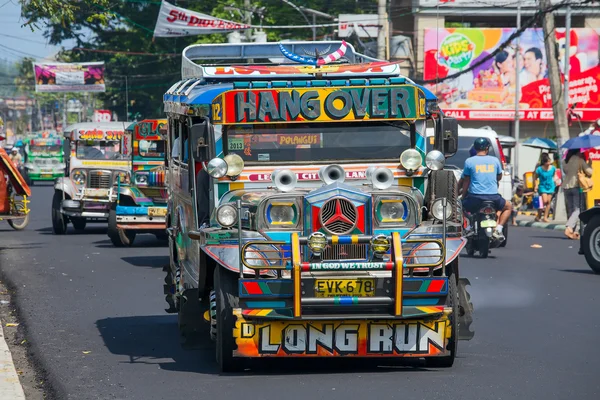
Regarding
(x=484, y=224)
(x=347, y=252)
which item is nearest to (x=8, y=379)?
(x=347, y=252)

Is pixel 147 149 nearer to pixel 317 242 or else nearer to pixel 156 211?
pixel 156 211

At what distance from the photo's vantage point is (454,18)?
4775 cm

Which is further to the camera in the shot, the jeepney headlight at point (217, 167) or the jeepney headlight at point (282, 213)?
the jeepney headlight at point (217, 167)

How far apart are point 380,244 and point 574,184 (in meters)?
15.6

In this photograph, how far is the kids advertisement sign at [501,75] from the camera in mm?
46031

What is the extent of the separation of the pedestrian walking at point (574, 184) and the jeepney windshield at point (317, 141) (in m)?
13.8

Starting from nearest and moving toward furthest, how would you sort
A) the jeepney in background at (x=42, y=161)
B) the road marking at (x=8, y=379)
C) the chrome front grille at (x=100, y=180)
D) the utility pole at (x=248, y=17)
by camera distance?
the road marking at (x=8, y=379)
the chrome front grille at (x=100, y=180)
the utility pole at (x=248, y=17)
the jeepney in background at (x=42, y=161)

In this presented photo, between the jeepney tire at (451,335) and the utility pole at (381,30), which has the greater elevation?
the utility pole at (381,30)

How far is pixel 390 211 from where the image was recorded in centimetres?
892

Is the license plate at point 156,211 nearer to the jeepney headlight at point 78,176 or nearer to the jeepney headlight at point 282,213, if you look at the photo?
the jeepney headlight at point 78,176

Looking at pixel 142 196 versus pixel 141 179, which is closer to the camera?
pixel 142 196

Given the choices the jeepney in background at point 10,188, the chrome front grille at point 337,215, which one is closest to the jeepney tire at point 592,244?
the chrome front grille at point 337,215

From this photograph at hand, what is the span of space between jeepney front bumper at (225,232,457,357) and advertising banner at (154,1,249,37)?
30.2 m

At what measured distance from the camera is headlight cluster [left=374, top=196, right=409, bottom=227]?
8.88 metres
